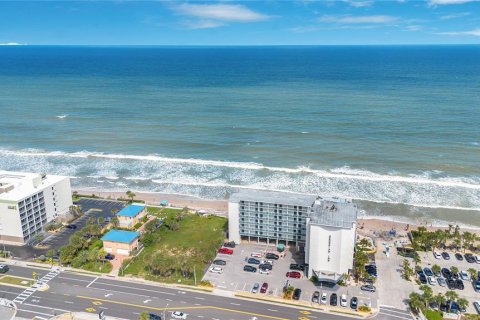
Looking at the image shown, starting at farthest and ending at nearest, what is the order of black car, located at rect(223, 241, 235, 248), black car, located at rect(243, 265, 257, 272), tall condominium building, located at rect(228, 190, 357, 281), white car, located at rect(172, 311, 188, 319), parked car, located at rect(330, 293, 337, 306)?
black car, located at rect(223, 241, 235, 248)
black car, located at rect(243, 265, 257, 272)
tall condominium building, located at rect(228, 190, 357, 281)
parked car, located at rect(330, 293, 337, 306)
white car, located at rect(172, 311, 188, 319)

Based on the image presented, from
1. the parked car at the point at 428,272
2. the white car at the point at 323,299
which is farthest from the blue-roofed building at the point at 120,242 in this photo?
the parked car at the point at 428,272

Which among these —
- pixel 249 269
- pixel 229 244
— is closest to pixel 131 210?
pixel 229 244

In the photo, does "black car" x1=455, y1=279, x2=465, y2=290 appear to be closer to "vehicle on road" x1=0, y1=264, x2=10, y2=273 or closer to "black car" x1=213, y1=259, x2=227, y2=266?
"black car" x1=213, y1=259, x2=227, y2=266

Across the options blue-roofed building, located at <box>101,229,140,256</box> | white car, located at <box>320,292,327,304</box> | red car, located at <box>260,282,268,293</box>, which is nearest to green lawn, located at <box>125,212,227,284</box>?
blue-roofed building, located at <box>101,229,140,256</box>

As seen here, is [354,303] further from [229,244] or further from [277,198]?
[229,244]

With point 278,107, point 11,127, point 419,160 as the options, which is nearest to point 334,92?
point 278,107

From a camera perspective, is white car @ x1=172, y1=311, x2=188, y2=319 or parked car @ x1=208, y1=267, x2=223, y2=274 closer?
white car @ x1=172, y1=311, x2=188, y2=319

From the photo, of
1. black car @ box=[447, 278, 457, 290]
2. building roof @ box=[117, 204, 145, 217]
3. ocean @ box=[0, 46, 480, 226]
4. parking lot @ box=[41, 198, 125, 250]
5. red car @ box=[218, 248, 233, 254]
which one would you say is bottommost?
black car @ box=[447, 278, 457, 290]

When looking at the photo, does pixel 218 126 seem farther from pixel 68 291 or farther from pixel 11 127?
pixel 68 291
